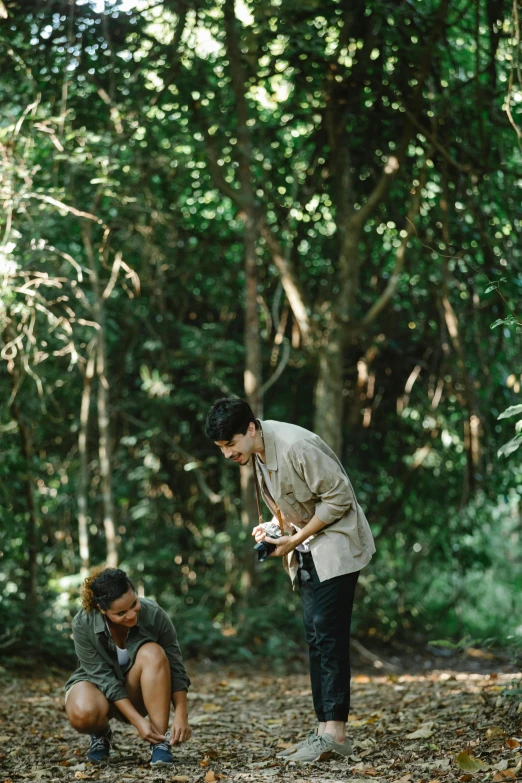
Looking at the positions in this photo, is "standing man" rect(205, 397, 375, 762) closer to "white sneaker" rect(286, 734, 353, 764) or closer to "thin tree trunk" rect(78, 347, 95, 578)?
"white sneaker" rect(286, 734, 353, 764)

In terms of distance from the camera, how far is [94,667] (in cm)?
396

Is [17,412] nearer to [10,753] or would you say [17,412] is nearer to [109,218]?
[109,218]

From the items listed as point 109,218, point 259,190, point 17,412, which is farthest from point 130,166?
point 17,412

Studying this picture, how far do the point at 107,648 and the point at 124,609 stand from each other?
0.96ft

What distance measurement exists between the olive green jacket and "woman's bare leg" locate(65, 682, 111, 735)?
0.04 metres

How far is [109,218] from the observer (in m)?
8.27

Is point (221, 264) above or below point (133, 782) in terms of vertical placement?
above

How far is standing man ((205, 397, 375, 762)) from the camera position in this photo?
3.75m

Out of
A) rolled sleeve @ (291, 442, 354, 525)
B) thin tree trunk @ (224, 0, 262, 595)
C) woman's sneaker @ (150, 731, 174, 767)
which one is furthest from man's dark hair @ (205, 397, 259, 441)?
thin tree trunk @ (224, 0, 262, 595)

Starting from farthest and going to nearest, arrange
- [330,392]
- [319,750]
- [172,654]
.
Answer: [330,392] → [172,654] → [319,750]

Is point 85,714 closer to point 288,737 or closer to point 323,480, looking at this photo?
point 288,737

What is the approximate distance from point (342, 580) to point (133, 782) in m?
1.13

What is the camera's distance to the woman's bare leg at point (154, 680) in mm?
3900

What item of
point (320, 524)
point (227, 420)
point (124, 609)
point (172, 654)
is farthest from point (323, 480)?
point (172, 654)
